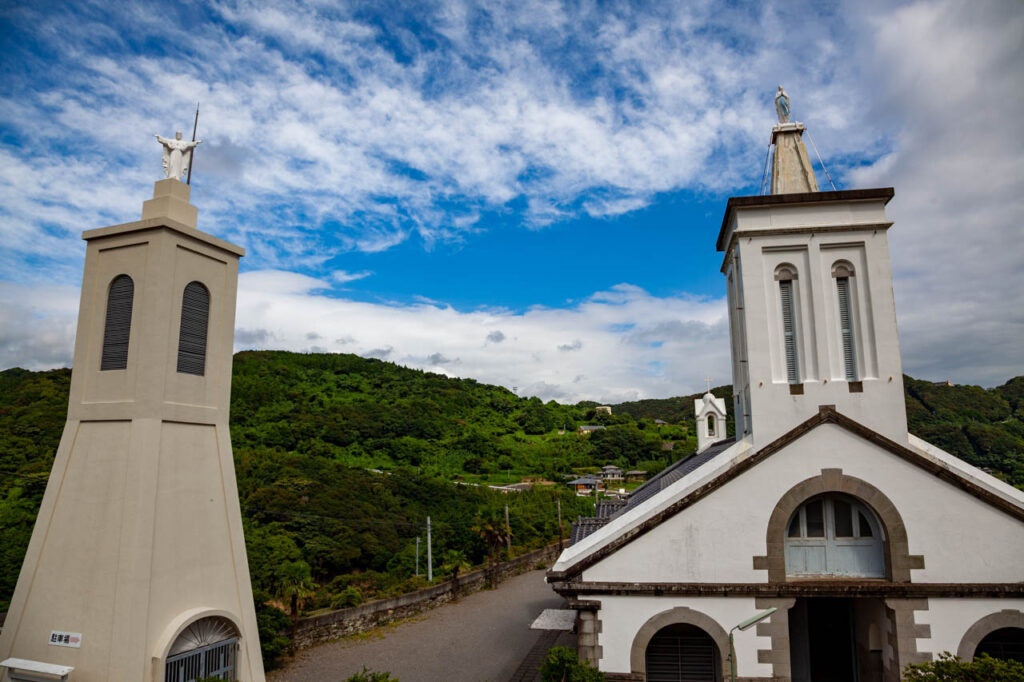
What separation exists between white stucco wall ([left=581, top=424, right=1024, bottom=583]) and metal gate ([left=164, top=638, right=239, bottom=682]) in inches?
265

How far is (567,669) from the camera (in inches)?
445

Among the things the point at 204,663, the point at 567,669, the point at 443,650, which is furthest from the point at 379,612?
the point at 567,669

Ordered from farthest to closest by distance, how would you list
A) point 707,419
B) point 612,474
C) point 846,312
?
point 612,474, point 707,419, point 846,312

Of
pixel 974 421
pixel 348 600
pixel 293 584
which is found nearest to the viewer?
pixel 293 584

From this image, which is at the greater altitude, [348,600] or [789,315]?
[789,315]

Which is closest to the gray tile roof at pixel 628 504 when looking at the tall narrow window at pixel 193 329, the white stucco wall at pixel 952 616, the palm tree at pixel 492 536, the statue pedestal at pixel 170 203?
the white stucco wall at pixel 952 616

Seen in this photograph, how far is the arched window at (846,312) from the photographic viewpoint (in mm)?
12703

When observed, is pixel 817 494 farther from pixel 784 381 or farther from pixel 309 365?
pixel 309 365

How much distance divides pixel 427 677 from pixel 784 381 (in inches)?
528

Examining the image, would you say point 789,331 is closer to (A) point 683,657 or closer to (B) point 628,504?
(A) point 683,657

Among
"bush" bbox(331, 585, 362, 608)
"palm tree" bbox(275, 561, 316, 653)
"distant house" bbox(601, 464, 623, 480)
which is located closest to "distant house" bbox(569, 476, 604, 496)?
"distant house" bbox(601, 464, 623, 480)

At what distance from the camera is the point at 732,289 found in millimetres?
15008

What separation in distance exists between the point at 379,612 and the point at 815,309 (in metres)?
20.2

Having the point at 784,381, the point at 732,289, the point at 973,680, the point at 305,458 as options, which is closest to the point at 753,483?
the point at 784,381
